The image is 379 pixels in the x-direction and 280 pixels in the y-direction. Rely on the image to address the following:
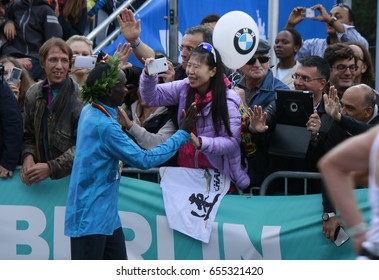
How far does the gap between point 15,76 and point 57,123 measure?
3.07 feet

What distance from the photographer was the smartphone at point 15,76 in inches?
323

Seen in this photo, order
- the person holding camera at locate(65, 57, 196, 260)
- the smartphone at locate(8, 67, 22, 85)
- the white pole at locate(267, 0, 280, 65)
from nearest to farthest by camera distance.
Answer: the person holding camera at locate(65, 57, 196, 260) → the smartphone at locate(8, 67, 22, 85) → the white pole at locate(267, 0, 280, 65)

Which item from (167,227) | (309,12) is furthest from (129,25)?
(309,12)

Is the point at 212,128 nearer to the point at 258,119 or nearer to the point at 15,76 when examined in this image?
the point at 258,119

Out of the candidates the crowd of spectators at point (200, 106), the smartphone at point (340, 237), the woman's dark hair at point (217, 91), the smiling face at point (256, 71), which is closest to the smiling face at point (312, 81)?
the crowd of spectators at point (200, 106)

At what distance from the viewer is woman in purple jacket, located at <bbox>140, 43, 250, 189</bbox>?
23.5 ft

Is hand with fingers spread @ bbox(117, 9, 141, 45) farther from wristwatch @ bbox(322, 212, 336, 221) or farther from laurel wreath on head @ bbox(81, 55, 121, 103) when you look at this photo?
wristwatch @ bbox(322, 212, 336, 221)

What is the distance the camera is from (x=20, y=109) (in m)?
8.03

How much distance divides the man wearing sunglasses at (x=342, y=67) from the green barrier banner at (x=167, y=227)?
4.37ft

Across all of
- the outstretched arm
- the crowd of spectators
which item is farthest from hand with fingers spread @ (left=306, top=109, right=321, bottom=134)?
the outstretched arm

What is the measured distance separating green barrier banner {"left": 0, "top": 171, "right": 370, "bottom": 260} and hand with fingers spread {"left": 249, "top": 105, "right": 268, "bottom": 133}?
606mm
